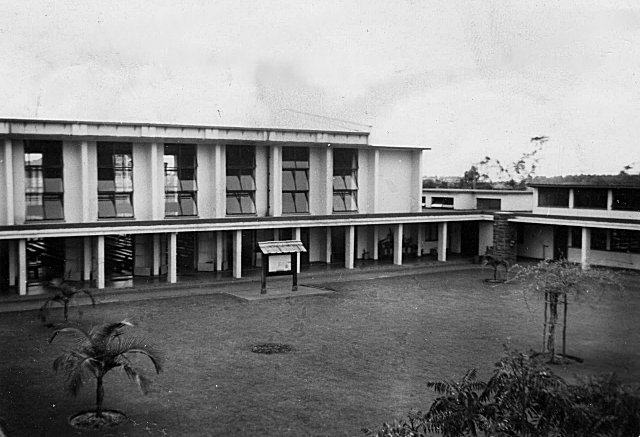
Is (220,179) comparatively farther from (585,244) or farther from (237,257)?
(585,244)

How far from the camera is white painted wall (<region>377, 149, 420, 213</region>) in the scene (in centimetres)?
3084

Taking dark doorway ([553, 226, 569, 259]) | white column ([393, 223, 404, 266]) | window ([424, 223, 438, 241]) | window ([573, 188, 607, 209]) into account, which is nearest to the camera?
window ([573, 188, 607, 209])

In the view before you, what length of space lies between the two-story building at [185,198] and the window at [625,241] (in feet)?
21.4

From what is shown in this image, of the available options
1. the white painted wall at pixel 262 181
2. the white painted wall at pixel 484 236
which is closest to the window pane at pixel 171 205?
the white painted wall at pixel 262 181

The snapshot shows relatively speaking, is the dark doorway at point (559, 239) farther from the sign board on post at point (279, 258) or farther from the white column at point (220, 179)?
the white column at point (220, 179)

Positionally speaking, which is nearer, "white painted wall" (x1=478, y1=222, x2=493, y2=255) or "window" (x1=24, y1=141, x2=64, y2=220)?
"window" (x1=24, y1=141, x2=64, y2=220)

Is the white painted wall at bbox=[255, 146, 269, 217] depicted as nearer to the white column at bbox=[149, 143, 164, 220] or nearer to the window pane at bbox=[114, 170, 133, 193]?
the white column at bbox=[149, 143, 164, 220]

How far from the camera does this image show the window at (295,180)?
28.2 meters

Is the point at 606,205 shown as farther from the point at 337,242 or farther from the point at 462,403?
the point at 462,403

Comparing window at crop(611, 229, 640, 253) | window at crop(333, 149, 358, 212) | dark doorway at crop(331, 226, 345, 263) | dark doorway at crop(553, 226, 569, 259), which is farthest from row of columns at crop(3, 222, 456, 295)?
window at crop(611, 229, 640, 253)

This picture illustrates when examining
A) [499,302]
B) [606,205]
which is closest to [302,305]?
[499,302]

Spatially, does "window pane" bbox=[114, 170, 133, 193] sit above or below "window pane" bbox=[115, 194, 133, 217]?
above

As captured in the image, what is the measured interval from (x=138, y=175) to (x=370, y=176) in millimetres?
11256

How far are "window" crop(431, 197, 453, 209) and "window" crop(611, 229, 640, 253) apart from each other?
1058cm
